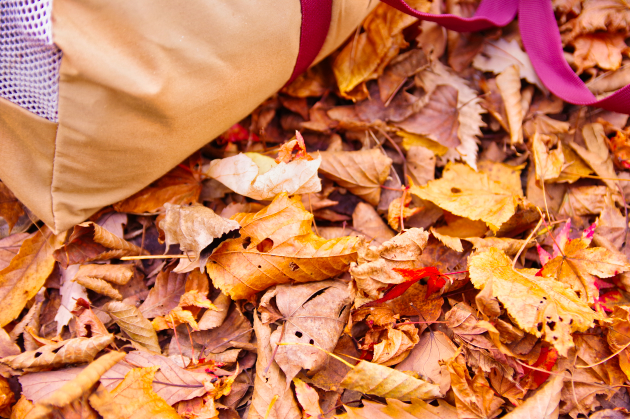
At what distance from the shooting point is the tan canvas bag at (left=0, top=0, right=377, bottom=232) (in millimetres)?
796

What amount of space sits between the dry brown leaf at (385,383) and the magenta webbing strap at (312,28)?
904mm

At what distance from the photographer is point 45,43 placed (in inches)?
31.1

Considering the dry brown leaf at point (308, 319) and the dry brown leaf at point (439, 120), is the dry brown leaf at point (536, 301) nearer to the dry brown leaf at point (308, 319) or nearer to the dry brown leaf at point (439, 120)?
the dry brown leaf at point (308, 319)

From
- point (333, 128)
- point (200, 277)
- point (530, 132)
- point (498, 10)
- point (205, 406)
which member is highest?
point (498, 10)

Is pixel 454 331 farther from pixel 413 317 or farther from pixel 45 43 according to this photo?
pixel 45 43

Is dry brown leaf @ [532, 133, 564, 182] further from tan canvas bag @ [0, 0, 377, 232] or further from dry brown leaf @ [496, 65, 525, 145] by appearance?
tan canvas bag @ [0, 0, 377, 232]

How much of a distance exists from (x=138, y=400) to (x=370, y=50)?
1.33 metres

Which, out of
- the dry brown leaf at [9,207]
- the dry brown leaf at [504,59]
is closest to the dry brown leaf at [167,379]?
the dry brown leaf at [9,207]

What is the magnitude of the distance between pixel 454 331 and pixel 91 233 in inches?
43.5

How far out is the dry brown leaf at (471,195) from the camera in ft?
3.61

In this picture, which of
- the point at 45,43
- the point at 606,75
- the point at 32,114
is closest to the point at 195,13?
Answer: the point at 45,43

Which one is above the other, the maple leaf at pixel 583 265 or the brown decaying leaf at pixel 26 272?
the brown decaying leaf at pixel 26 272

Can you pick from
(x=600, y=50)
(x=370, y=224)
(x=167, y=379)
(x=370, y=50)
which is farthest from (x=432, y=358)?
(x=600, y=50)

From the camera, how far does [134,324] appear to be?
3.43 feet
